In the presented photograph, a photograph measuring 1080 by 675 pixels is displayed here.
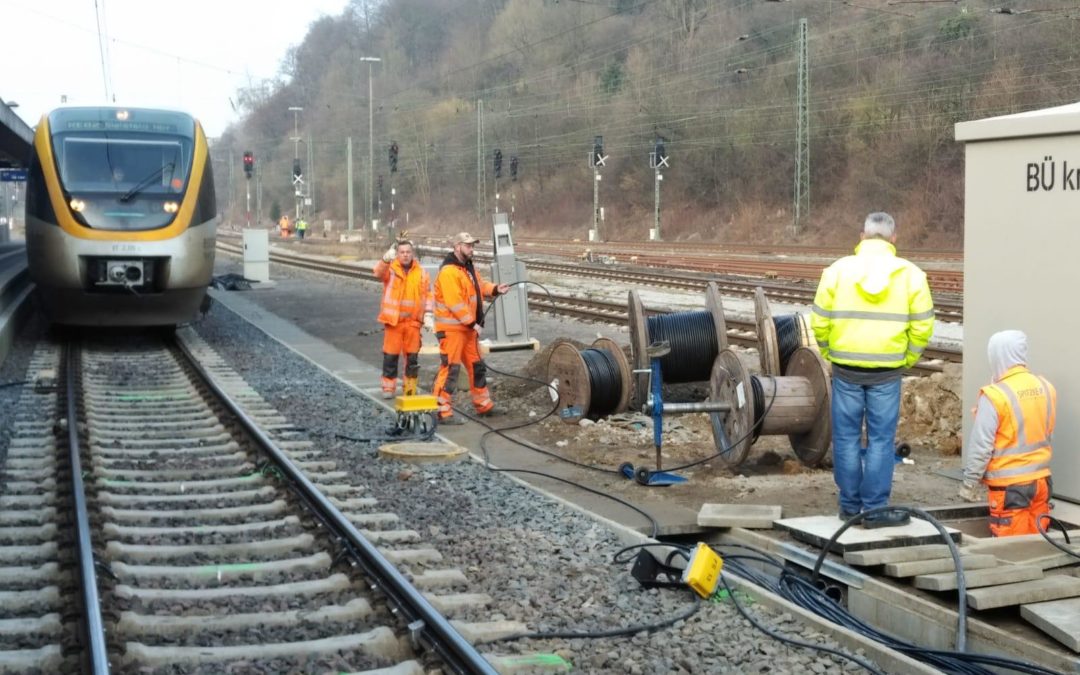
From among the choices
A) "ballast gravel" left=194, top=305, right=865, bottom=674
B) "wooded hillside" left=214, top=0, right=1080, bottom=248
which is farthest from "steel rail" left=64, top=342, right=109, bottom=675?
"wooded hillside" left=214, top=0, right=1080, bottom=248

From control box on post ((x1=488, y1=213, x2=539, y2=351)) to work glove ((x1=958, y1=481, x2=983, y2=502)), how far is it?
8818mm

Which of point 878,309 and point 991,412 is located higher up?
point 878,309

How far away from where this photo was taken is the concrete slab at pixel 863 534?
22.1 ft

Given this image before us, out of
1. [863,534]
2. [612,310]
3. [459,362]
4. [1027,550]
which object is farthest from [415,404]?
[612,310]

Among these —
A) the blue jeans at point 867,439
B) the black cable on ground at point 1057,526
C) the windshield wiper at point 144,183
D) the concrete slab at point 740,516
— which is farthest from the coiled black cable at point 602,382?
the windshield wiper at point 144,183

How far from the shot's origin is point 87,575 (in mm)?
6133

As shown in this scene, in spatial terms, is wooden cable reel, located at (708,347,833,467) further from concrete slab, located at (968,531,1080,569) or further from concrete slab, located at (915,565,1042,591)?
concrete slab, located at (915,565,1042,591)

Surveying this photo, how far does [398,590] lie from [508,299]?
37.6 feet

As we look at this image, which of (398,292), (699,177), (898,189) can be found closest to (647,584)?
(398,292)

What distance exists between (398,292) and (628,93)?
190 feet

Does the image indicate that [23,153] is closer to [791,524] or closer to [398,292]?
[398,292]

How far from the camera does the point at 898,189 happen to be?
5022 cm

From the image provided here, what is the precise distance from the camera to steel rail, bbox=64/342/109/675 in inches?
200

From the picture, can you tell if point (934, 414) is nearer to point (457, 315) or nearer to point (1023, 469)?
point (1023, 469)
